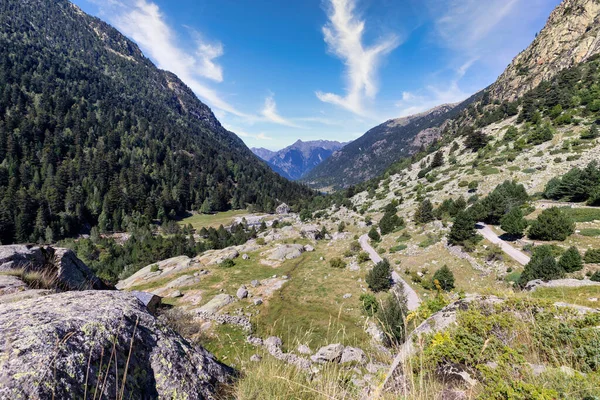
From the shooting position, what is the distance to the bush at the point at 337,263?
38.5 meters

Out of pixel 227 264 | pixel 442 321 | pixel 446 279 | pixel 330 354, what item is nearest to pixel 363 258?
pixel 446 279

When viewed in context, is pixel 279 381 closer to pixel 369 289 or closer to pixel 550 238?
pixel 369 289

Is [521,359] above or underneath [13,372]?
underneath

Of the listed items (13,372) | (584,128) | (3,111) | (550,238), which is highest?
(3,111)

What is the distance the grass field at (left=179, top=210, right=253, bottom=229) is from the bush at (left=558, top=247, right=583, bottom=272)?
104 meters

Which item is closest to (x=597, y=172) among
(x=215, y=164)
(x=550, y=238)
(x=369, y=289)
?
(x=550, y=238)

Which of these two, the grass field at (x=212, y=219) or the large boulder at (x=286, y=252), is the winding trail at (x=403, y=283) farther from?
the grass field at (x=212, y=219)

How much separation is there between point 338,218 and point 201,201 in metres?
95.9

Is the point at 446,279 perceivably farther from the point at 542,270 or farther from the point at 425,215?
the point at 425,215

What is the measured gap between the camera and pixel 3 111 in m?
126

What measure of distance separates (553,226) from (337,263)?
25028mm

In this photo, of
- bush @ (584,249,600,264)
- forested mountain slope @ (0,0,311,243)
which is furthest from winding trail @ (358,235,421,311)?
forested mountain slope @ (0,0,311,243)

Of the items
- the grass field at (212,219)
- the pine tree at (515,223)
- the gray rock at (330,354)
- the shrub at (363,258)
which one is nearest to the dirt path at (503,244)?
the pine tree at (515,223)

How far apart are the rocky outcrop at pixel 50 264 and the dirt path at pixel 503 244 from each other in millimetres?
33091
